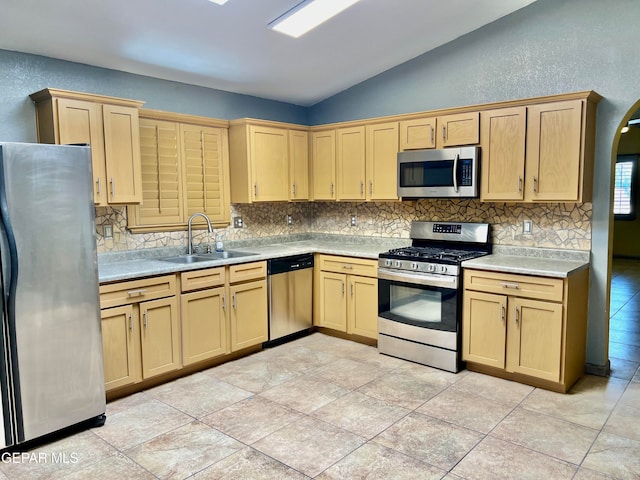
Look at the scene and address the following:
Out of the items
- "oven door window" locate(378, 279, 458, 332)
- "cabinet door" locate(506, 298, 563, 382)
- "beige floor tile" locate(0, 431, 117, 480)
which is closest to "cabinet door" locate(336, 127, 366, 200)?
"oven door window" locate(378, 279, 458, 332)

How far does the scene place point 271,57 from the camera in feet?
13.5

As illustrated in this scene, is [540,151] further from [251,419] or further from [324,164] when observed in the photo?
[251,419]

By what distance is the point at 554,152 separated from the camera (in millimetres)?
3531

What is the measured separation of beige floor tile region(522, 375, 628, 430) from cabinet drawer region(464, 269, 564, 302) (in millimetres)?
715

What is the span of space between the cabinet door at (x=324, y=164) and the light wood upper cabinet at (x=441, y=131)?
884 millimetres

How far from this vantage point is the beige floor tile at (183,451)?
2.49 m

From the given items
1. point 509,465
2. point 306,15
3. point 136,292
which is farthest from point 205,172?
point 509,465

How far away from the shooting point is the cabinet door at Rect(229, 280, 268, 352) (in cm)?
409

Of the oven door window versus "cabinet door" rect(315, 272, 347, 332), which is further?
"cabinet door" rect(315, 272, 347, 332)

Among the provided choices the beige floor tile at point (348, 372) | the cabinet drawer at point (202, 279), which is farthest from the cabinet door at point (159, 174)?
the beige floor tile at point (348, 372)

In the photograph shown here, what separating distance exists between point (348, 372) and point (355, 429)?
95cm

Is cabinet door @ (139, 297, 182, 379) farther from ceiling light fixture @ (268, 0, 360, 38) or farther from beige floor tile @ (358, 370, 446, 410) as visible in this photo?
ceiling light fixture @ (268, 0, 360, 38)

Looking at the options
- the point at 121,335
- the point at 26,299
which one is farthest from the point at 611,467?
the point at 26,299

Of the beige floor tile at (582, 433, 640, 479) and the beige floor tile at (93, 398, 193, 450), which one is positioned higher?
the beige floor tile at (93, 398, 193, 450)
